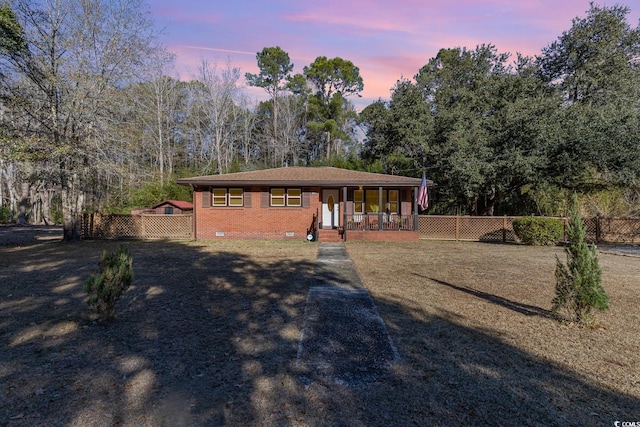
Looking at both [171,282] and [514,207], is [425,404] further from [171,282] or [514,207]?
[514,207]

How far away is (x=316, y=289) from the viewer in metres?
6.54

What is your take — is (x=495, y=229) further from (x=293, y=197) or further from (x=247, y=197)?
(x=247, y=197)

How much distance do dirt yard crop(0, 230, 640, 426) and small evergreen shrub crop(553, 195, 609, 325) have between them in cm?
28

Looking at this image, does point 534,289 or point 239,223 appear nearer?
point 534,289

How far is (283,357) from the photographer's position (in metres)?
3.61

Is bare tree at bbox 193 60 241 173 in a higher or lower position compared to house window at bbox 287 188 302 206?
higher

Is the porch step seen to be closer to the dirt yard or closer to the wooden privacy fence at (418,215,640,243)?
the wooden privacy fence at (418,215,640,243)

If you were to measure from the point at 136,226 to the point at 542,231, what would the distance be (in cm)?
1748

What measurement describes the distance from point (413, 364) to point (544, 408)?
1.13 m

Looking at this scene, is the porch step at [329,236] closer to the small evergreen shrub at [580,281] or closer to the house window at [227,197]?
the house window at [227,197]

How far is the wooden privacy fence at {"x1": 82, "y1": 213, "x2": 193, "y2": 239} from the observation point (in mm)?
15156

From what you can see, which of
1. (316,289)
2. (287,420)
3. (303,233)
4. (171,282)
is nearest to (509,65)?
(303,233)

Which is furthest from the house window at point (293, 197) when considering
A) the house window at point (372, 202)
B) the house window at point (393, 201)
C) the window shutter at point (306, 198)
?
the house window at point (393, 201)

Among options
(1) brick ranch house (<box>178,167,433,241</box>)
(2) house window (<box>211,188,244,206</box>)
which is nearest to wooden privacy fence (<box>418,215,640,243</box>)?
(1) brick ranch house (<box>178,167,433,241</box>)
